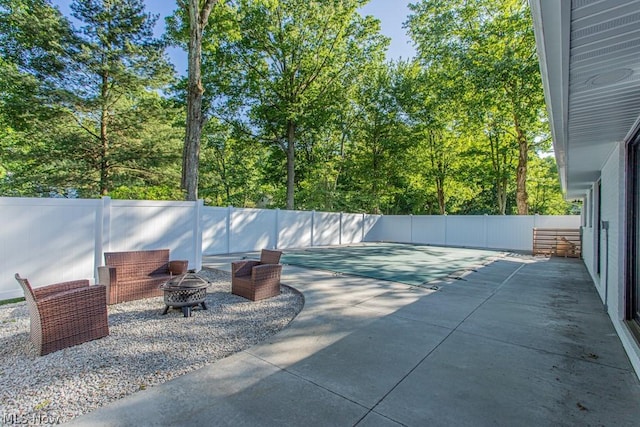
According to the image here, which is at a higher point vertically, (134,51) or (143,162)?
(134,51)

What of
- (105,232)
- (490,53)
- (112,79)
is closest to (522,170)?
(490,53)

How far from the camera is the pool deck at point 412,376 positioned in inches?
82.6

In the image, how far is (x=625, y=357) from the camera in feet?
10.2

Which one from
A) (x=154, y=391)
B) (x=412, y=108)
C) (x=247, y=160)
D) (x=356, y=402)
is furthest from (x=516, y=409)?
(x=247, y=160)

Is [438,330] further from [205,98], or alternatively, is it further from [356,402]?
[205,98]

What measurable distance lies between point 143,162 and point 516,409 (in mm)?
14859

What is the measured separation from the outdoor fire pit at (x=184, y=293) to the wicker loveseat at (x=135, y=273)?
968 millimetres

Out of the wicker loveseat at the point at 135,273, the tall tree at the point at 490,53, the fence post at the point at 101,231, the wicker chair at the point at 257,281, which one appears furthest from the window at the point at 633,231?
the tall tree at the point at 490,53

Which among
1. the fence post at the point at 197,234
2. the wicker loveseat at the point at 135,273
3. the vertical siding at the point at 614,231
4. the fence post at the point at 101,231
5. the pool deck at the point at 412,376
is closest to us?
the pool deck at the point at 412,376

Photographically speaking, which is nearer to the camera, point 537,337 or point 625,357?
point 625,357

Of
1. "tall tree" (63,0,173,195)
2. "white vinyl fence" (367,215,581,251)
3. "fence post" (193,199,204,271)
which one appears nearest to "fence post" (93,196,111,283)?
"fence post" (193,199,204,271)

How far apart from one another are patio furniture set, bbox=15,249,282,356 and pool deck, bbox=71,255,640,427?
1.28 meters

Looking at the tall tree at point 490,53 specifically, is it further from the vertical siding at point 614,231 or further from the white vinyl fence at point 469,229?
the vertical siding at point 614,231

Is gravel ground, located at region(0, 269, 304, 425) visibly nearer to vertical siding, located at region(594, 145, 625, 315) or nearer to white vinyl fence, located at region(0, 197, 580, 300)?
white vinyl fence, located at region(0, 197, 580, 300)
